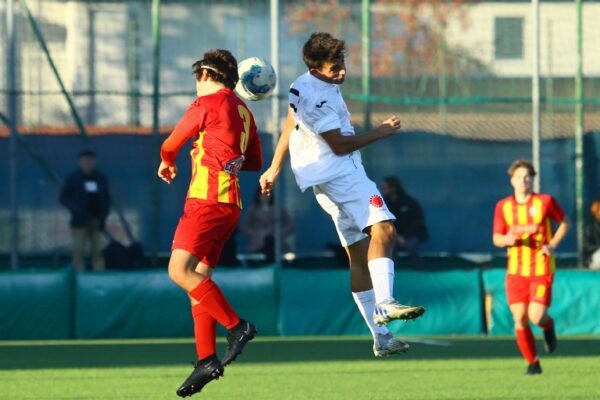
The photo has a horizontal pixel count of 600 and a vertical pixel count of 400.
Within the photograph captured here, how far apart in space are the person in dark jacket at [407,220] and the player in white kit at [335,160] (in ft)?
27.3

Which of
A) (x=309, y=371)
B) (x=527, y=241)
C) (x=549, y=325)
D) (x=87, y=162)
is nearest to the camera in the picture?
(x=309, y=371)

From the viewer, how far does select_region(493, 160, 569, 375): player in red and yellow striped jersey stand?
13.2 m

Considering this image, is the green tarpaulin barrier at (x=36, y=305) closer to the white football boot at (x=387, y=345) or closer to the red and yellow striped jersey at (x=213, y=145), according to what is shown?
the red and yellow striped jersey at (x=213, y=145)

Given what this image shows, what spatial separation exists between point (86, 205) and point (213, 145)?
8967mm

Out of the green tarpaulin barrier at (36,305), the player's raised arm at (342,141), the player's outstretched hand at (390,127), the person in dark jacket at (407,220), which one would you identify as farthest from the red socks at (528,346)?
the green tarpaulin barrier at (36,305)

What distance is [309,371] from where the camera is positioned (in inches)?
514

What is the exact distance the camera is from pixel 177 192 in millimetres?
18172

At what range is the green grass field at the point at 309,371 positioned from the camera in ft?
36.7

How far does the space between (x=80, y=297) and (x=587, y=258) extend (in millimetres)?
6325

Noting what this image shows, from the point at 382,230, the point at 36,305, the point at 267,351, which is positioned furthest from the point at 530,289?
the point at 36,305

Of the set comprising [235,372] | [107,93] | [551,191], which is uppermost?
[107,93]

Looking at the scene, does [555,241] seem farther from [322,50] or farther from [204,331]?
[204,331]

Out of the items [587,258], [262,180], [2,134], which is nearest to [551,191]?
[587,258]

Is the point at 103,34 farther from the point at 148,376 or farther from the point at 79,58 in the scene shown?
the point at 148,376
